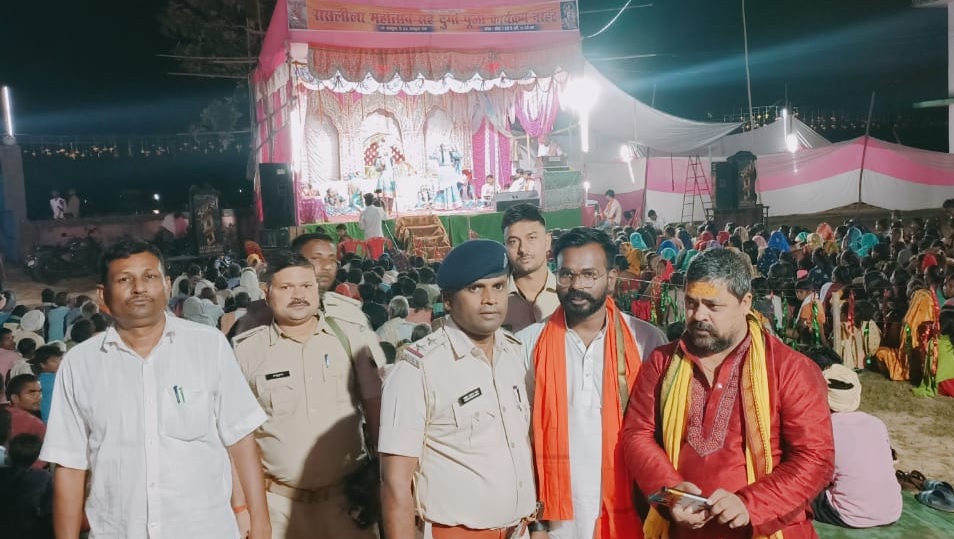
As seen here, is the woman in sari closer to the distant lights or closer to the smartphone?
the smartphone

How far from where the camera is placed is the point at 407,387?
246 centimetres

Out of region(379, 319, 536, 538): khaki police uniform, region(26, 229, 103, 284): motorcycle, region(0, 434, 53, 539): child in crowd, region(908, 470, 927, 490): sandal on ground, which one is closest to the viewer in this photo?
region(379, 319, 536, 538): khaki police uniform

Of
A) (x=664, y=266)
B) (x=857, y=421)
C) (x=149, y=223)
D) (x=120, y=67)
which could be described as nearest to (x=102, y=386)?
(x=857, y=421)

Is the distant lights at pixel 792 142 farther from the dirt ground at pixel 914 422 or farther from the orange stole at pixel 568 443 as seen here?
the orange stole at pixel 568 443

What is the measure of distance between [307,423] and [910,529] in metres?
3.60

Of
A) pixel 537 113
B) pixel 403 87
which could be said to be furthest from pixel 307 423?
pixel 403 87

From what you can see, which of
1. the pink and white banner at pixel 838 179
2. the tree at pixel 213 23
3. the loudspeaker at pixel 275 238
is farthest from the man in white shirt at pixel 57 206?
the pink and white banner at pixel 838 179

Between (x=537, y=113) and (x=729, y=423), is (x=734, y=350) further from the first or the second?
(x=537, y=113)

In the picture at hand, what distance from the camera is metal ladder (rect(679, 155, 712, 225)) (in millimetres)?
22516

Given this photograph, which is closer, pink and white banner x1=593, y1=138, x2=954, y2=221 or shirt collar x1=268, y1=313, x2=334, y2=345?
shirt collar x1=268, y1=313, x2=334, y2=345

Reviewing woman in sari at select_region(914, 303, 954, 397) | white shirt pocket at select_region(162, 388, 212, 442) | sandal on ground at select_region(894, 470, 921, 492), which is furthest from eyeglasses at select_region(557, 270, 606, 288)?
woman in sari at select_region(914, 303, 954, 397)

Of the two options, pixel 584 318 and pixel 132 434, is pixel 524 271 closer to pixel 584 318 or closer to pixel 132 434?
Result: pixel 584 318

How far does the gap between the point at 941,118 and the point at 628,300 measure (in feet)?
79.4

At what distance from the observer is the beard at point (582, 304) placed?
306 cm
